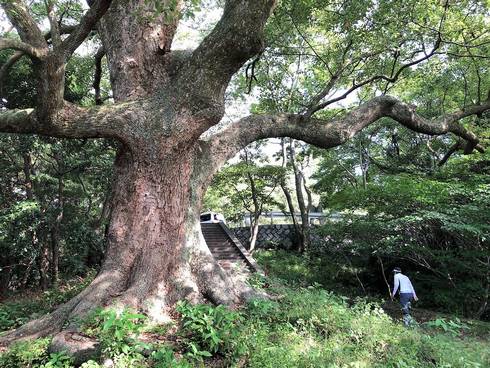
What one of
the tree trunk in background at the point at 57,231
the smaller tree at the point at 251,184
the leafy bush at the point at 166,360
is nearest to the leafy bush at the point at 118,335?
the leafy bush at the point at 166,360

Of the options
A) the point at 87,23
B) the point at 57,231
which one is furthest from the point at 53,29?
the point at 57,231

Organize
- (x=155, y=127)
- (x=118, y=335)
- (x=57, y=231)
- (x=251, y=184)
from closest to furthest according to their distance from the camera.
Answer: (x=118, y=335) → (x=155, y=127) → (x=57, y=231) → (x=251, y=184)

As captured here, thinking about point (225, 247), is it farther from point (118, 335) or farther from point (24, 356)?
point (118, 335)

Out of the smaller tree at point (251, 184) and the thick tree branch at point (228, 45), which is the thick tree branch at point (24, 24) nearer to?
the thick tree branch at point (228, 45)

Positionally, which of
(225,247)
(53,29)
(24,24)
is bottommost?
(225,247)

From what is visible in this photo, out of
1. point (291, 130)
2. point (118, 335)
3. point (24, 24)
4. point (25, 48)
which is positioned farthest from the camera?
A: point (291, 130)

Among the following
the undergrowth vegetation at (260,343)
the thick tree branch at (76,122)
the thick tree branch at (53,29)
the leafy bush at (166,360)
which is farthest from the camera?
the thick tree branch at (76,122)

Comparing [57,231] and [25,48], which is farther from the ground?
[25,48]

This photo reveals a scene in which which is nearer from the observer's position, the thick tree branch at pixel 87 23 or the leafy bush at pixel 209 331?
the leafy bush at pixel 209 331

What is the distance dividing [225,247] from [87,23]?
37.8 ft

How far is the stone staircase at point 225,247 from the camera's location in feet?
40.4

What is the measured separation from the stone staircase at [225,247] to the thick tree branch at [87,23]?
8.25 metres

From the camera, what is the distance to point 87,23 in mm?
3877

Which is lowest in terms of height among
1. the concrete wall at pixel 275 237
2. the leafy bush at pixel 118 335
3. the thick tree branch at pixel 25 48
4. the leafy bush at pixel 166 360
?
the concrete wall at pixel 275 237
